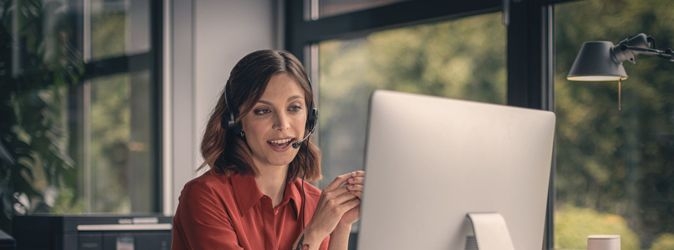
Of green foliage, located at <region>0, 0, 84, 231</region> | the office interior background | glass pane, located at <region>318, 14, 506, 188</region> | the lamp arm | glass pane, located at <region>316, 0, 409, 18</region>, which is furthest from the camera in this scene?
glass pane, located at <region>316, 0, 409, 18</region>

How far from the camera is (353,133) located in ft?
14.9

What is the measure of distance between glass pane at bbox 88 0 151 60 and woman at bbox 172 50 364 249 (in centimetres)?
230

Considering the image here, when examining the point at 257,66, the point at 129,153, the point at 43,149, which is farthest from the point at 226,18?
the point at 257,66

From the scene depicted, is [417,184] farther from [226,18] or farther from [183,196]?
[226,18]

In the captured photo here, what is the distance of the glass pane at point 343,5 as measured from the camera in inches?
171

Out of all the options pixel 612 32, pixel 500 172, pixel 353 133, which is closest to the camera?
pixel 500 172

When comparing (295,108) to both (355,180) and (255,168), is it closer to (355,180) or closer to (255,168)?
(255,168)

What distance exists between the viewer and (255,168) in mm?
2264

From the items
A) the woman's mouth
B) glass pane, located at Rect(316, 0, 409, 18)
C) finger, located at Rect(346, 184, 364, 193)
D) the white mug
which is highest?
glass pane, located at Rect(316, 0, 409, 18)

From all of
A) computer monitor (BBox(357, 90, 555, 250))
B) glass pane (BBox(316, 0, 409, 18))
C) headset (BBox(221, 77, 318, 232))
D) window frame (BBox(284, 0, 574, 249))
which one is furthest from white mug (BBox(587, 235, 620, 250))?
glass pane (BBox(316, 0, 409, 18))

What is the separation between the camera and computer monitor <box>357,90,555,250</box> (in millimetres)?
1534

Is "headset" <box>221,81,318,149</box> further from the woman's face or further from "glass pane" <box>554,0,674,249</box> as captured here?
"glass pane" <box>554,0,674,249</box>

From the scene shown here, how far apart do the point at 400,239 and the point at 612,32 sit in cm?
201

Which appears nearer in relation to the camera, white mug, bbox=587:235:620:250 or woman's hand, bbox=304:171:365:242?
woman's hand, bbox=304:171:365:242
